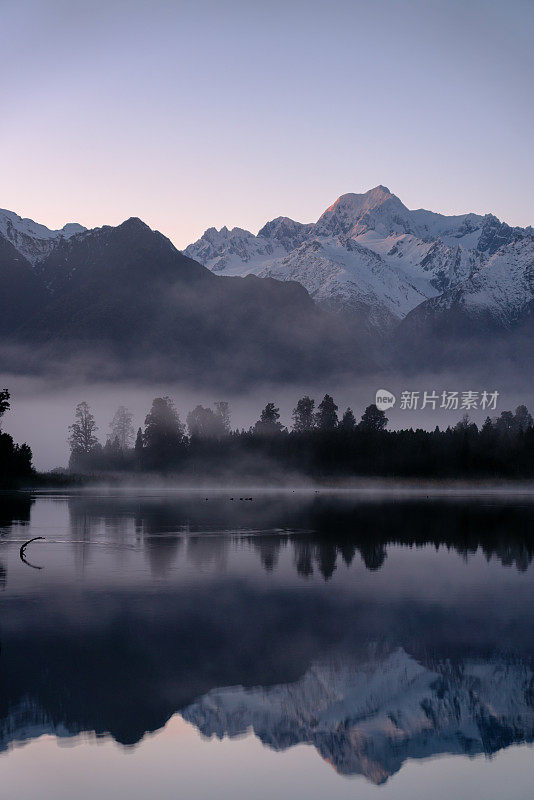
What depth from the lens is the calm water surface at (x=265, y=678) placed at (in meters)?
22.6

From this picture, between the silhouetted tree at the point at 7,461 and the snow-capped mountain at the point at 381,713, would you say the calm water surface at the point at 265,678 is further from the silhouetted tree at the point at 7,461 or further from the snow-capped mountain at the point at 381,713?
the silhouetted tree at the point at 7,461

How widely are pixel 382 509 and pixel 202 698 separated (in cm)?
10683

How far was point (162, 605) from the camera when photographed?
44000 mm

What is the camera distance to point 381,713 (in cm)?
2722

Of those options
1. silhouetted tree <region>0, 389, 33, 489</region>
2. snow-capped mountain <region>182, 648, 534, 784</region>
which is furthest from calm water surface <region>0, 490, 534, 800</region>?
silhouetted tree <region>0, 389, 33, 489</region>

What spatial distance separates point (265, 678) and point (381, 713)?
189 inches

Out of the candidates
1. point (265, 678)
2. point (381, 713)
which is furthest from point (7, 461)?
point (381, 713)

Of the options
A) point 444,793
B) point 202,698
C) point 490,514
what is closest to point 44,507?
point 490,514

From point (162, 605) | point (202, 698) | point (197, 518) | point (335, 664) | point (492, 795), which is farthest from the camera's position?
point (197, 518)

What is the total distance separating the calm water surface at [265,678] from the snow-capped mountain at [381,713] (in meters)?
0.08

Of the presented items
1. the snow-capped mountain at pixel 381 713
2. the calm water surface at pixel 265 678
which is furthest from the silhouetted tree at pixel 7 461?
the snow-capped mountain at pixel 381 713

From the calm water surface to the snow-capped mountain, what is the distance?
0.25ft

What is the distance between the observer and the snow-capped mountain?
24594 millimetres

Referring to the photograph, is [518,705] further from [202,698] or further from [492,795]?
[202,698]
